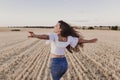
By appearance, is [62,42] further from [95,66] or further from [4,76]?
[95,66]

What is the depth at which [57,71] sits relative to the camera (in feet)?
14.8

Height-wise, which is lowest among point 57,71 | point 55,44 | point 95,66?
point 95,66

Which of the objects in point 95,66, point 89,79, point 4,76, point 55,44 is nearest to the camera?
point 55,44

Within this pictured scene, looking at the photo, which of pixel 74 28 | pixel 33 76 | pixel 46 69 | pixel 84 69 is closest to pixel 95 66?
pixel 84 69

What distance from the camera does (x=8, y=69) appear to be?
10.6 metres

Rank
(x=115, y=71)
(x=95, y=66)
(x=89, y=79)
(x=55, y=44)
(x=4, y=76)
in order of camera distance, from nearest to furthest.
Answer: (x=55, y=44) < (x=89, y=79) < (x=4, y=76) < (x=115, y=71) < (x=95, y=66)

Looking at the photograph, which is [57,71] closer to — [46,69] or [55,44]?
[55,44]

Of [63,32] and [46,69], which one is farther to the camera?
[46,69]

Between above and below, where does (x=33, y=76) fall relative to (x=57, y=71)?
below

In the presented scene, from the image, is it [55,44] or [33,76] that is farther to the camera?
[33,76]

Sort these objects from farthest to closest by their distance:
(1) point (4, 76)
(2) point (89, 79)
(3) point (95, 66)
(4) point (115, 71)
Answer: (3) point (95, 66) → (4) point (115, 71) → (1) point (4, 76) → (2) point (89, 79)

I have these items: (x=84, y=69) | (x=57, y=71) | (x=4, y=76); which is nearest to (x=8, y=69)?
(x=4, y=76)

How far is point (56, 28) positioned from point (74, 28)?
0.36m

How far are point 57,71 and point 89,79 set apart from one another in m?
4.29
